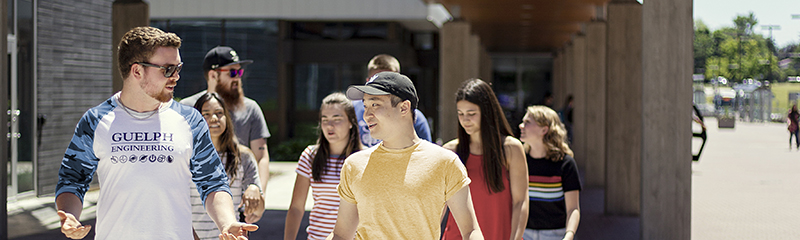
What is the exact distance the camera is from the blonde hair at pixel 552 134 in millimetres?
4434

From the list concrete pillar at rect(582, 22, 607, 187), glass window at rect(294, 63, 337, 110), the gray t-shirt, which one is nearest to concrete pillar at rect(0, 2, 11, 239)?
the gray t-shirt

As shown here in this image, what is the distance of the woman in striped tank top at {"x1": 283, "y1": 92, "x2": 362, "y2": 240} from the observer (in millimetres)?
3760

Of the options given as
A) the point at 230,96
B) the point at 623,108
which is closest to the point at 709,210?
the point at 623,108

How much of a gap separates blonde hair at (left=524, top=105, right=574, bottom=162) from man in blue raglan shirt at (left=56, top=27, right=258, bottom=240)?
88.6 inches

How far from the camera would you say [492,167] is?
3824 mm

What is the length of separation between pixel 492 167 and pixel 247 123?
1.66m

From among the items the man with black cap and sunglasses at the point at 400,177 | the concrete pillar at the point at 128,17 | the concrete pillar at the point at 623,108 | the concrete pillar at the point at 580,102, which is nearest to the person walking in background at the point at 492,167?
the man with black cap and sunglasses at the point at 400,177

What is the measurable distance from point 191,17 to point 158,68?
77.1ft

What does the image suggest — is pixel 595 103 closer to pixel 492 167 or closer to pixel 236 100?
pixel 236 100

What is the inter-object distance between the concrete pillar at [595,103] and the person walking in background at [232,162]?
9266 mm

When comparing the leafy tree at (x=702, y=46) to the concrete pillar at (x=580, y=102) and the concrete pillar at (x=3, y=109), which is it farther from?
the concrete pillar at (x=3, y=109)

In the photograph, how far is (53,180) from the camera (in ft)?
37.5

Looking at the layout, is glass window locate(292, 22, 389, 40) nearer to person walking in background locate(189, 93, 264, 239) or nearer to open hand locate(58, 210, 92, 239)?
person walking in background locate(189, 93, 264, 239)

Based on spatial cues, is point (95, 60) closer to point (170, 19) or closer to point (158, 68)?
point (158, 68)
